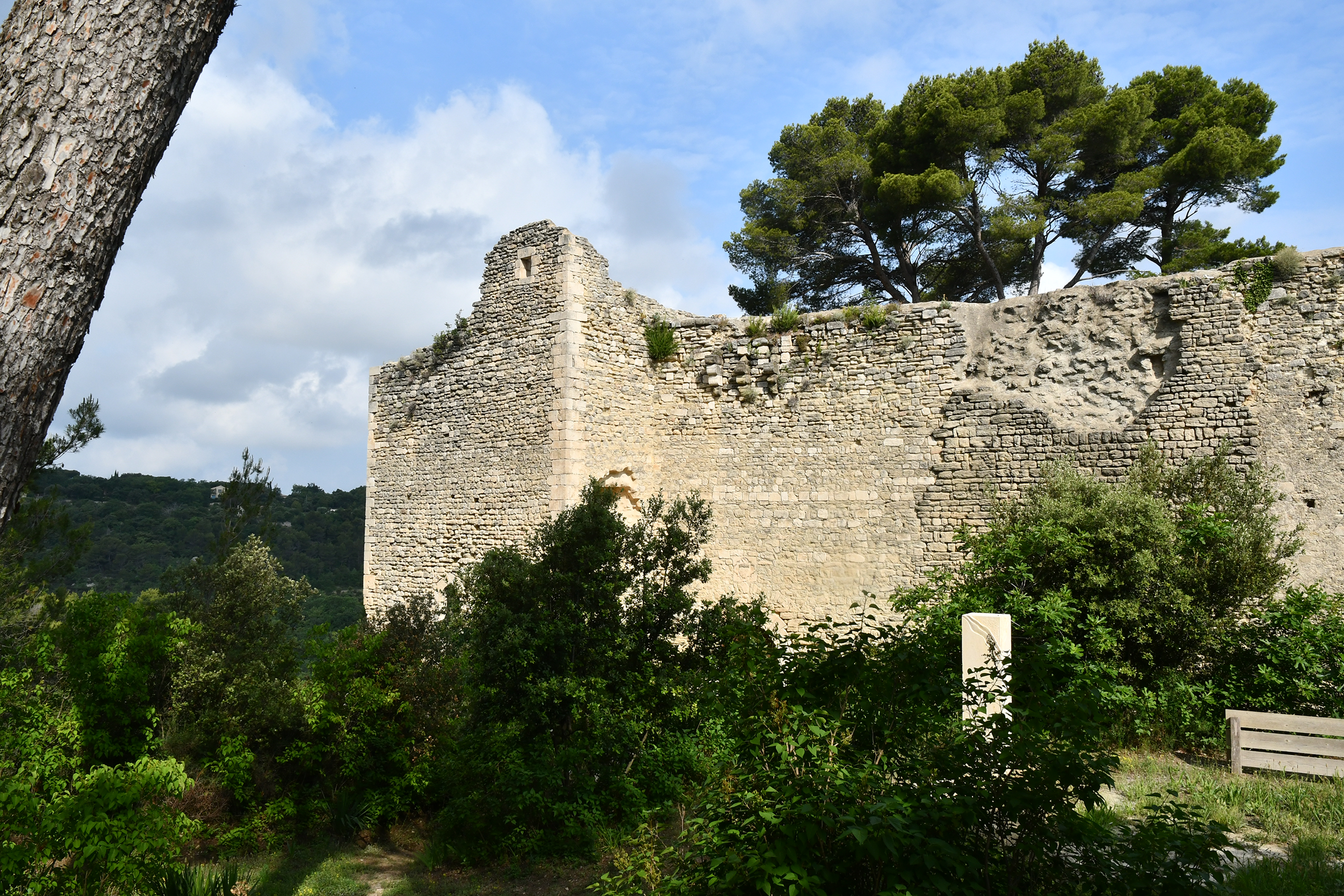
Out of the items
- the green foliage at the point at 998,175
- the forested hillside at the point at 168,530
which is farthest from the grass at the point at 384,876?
the green foliage at the point at 998,175

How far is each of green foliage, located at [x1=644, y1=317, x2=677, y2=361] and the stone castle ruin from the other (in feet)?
0.38

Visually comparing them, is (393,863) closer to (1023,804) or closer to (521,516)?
(521,516)

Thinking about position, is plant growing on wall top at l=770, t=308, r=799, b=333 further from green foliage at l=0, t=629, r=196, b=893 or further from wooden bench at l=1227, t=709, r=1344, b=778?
green foliage at l=0, t=629, r=196, b=893

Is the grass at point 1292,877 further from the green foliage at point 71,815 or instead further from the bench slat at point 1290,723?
the green foliage at point 71,815

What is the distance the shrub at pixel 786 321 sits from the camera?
35.6 feet

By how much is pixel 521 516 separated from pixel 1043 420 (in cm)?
685

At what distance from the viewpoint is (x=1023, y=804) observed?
320cm

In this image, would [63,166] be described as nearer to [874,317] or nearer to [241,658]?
[241,658]

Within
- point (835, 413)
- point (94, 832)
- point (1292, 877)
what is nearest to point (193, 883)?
point (94, 832)

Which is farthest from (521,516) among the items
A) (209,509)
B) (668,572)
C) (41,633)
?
(209,509)

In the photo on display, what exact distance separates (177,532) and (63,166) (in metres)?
23.0

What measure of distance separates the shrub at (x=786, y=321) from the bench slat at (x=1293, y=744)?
6803 millimetres

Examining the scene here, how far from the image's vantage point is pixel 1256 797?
5.84 m

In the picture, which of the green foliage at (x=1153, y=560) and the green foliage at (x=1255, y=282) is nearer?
the green foliage at (x=1153, y=560)
